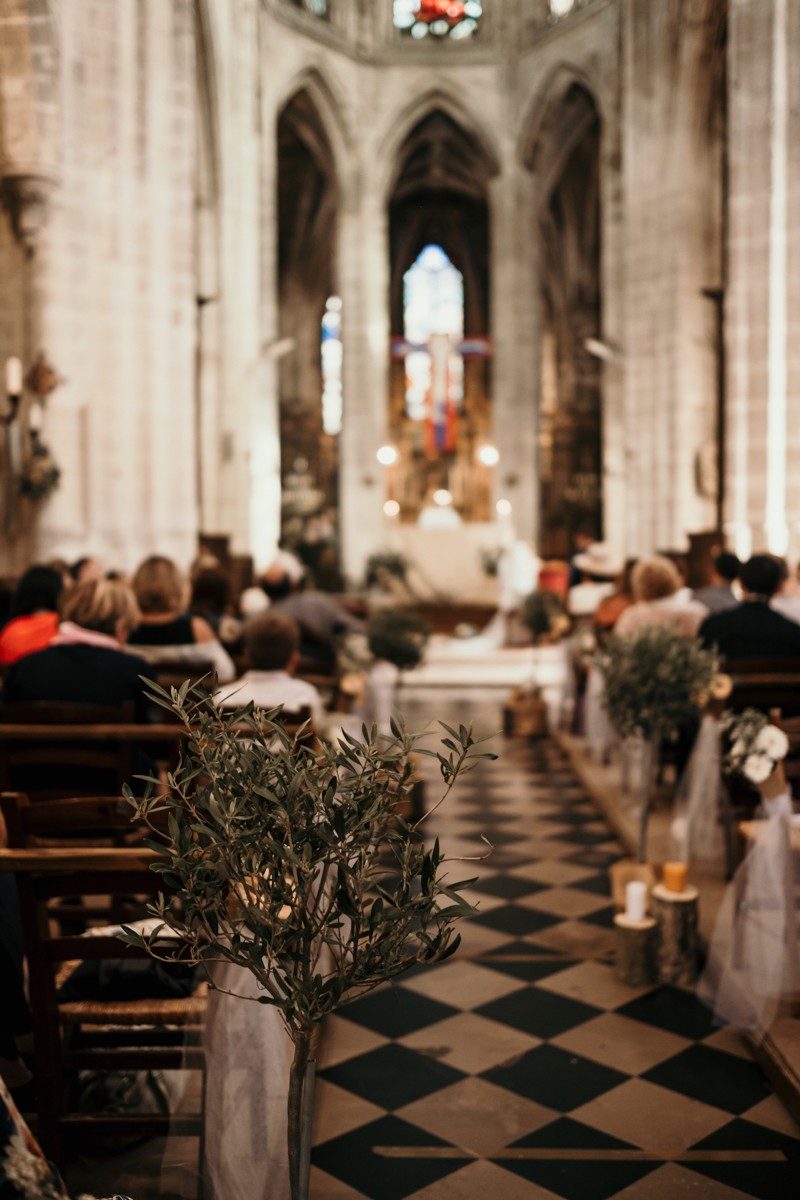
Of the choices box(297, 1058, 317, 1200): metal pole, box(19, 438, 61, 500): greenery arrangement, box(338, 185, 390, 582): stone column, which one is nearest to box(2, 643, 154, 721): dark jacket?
box(297, 1058, 317, 1200): metal pole

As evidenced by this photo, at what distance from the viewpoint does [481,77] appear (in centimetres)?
2523

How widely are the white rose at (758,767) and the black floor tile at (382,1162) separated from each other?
1441mm

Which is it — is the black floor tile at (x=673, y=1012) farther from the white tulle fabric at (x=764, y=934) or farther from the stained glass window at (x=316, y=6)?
the stained glass window at (x=316, y=6)

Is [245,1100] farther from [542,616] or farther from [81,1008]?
[542,616]

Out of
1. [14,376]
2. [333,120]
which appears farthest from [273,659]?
[333,120]

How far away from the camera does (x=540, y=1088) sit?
3395 millimetres

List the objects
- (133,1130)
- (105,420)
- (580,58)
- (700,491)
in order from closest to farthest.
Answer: (133,1130)
(105,420)
(700,491)
(580,58)

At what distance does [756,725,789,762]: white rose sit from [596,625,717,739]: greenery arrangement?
0.66 metres

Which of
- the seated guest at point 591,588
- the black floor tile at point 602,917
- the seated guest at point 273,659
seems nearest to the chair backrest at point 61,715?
the seated guest at point 273,659

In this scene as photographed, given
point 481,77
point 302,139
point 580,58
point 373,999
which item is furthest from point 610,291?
point 373,999

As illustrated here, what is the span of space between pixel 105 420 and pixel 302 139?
16.8 metres

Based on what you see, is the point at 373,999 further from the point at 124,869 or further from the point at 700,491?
the point at 700,491

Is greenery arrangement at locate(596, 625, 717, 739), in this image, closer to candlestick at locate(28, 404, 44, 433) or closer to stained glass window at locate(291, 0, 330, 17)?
candlestick at locate(28, 404, 44, 433)

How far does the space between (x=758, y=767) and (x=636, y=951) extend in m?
0.80
